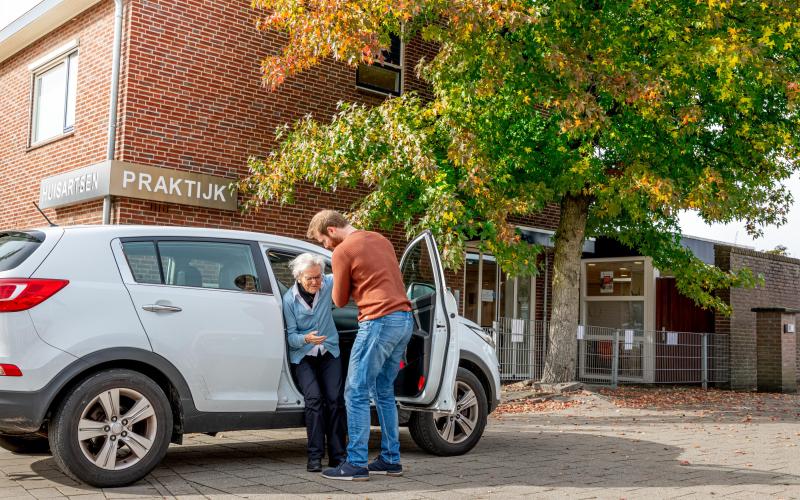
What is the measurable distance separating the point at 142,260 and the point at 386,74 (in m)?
9.49

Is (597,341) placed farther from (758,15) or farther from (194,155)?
(194,155)

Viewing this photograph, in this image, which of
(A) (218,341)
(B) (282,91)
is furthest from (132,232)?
(B) (282,91)

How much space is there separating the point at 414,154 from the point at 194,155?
3683 millimetres

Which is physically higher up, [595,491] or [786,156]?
[786,156]

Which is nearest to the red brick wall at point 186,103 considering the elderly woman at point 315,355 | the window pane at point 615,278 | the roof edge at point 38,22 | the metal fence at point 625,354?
the roof edge at point 38,22

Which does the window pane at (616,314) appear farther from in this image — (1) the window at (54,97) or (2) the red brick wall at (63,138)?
(1) the window at (54,97)

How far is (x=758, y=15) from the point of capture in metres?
11.2

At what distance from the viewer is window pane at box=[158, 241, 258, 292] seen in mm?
5910

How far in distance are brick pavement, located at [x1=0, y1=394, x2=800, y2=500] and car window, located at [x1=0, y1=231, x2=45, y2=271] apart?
1451mm

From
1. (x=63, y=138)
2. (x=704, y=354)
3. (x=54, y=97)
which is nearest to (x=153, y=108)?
(x=63, y=138)

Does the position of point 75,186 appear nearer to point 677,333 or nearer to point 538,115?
point 538,115

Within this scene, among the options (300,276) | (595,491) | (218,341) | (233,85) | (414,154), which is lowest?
(595,491)

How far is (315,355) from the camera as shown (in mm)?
6125

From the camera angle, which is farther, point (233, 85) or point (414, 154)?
point (233, 85)
